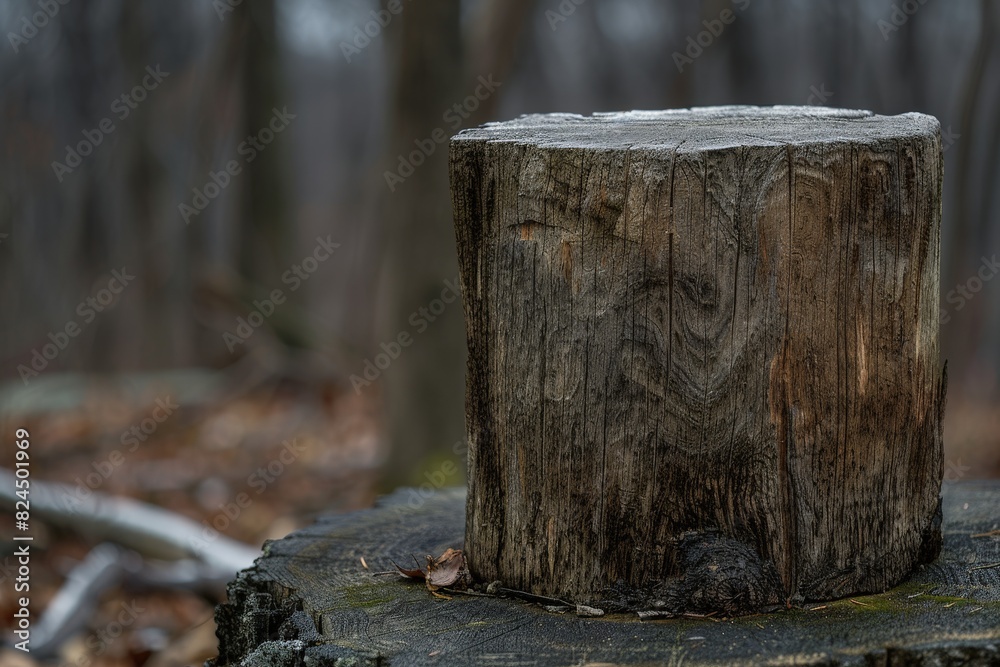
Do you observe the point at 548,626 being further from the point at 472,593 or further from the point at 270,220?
the point at 270,220

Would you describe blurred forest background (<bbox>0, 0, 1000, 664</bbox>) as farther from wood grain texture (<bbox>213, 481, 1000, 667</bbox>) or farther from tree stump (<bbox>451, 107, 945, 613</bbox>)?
tree stump (<bbox>451, 107, 945, 613</bbox>)

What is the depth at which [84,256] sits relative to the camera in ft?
30.5

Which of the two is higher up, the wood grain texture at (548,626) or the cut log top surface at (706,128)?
the cut log top surface at (706,128)

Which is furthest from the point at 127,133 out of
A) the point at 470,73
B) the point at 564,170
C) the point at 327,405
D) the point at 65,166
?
the point at 564,170

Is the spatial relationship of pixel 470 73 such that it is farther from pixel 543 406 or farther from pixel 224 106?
pixel 224 106

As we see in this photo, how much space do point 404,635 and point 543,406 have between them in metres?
0.54

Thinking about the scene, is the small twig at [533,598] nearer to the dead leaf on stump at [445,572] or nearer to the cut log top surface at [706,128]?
the dead leaf on stump at [445,572]

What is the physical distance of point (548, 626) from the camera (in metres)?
1.92

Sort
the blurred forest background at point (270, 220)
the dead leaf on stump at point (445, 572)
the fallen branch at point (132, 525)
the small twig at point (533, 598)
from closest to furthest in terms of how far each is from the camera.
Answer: the small twig at point (533, 598), the dead leaf on stump at point (445, 572), the fallen branch at point (132, 525), the blurred forest background at point (270, 220)

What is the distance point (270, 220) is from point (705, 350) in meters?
8.67

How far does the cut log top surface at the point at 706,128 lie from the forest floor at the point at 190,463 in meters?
2.54

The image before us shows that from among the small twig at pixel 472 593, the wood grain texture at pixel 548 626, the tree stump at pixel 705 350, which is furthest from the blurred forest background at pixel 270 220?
the tree stump at pixel 705 350

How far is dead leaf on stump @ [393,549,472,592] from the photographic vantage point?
7.09 ft

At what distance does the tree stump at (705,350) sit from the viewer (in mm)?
1819
